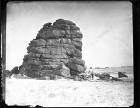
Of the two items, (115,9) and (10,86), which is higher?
(115,9)

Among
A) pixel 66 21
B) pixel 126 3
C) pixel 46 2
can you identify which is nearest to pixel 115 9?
pixel 126 3

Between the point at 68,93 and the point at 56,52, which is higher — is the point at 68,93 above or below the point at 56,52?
below

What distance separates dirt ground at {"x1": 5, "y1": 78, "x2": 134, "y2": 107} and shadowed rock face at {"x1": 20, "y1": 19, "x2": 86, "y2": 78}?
3.4 inches

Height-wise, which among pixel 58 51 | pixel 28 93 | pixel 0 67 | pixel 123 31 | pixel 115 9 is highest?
pixel 115 9

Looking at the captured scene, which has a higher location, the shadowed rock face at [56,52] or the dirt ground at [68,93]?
the shadowed rock face at [56,52]

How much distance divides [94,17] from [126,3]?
0.85 feet

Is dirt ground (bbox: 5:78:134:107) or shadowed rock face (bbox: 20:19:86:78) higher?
shadowed rock face (bbox: 20:19:86:78)

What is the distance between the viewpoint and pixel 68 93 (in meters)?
1.98

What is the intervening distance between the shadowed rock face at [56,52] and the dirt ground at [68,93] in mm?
86

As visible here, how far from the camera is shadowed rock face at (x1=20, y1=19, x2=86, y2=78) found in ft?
6.66

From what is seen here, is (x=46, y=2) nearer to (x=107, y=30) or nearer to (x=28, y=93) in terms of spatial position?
(x=107, y=30)

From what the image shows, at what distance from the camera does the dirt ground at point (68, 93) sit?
195cm

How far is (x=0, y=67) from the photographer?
2.00 metres

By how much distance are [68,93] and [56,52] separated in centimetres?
33
